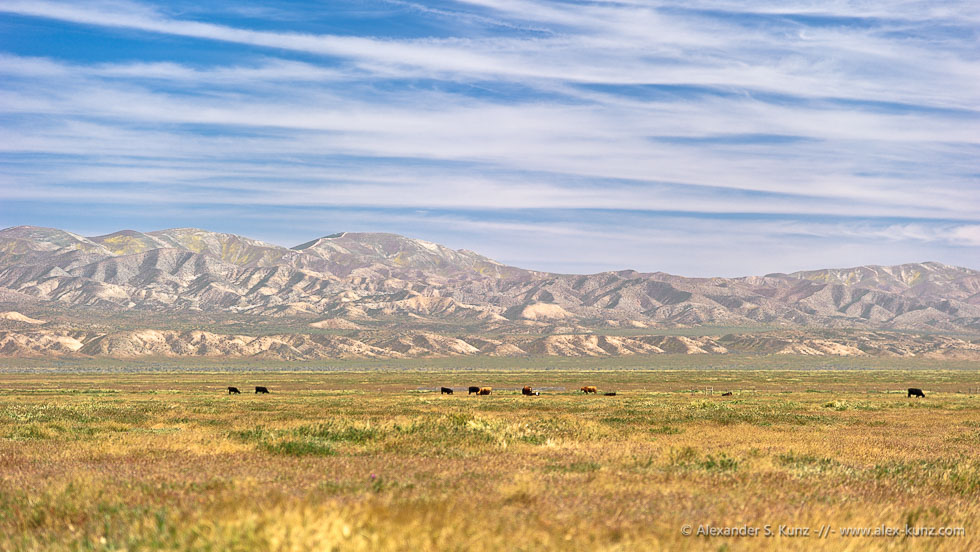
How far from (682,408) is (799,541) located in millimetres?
34011

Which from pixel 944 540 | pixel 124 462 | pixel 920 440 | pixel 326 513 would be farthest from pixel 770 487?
pixel 920 440

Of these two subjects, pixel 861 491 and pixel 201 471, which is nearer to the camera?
pixel 861 491

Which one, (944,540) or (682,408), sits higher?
(944,540)

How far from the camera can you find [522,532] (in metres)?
8.55

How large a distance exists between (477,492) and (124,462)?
8076 mm

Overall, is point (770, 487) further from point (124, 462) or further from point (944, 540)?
point (124, 462)

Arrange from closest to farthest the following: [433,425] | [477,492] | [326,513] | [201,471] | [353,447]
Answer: [326,513] → [477,492] → [201,471] → [353,447] → [433,425]

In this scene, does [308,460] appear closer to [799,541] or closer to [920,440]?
[799,541]

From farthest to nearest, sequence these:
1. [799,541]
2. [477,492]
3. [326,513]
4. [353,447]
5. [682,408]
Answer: [682,408], [353,447], [477,492], [799,541], [326,513]

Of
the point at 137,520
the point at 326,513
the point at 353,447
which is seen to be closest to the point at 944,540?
the point at 326,513

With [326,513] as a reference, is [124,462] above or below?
below

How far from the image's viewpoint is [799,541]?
8.91 m

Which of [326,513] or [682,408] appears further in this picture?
[682,408]

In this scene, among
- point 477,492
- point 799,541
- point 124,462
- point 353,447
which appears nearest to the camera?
point 799,541
